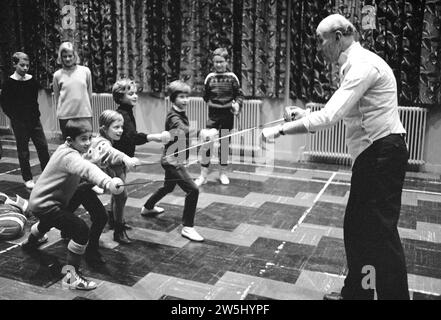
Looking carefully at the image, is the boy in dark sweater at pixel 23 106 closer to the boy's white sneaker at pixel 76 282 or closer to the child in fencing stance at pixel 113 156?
the child in fencing stance at pixel 113 156

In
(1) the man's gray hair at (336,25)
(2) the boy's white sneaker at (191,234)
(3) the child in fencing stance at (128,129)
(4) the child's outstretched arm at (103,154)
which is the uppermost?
(1) the man's gray hair at (336,25)

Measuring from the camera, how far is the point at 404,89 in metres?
5.58

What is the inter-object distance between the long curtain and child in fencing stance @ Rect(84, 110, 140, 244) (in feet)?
10.7

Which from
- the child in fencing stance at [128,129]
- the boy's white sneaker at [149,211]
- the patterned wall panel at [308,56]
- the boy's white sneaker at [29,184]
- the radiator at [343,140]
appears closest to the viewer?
Answer: the child in fencing stance at [128,129]

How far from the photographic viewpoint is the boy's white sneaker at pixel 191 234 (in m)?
3.57

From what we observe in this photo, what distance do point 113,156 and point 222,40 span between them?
11.7 feet

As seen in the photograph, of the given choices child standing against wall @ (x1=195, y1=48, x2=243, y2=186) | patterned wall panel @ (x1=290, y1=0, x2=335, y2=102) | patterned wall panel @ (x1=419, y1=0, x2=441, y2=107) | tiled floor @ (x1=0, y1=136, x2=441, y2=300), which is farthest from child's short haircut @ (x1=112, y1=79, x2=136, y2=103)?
patterned wall panel @ (x1=419, y1=0, x2=441, y2=107)

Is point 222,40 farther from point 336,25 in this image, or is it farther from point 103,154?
point 336,25

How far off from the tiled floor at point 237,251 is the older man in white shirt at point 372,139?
56 cm

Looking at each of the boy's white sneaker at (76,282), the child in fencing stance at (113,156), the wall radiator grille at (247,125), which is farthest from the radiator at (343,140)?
the boy's white sneaker at (76,282)

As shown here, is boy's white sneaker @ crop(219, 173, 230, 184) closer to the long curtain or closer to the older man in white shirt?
the long curtain

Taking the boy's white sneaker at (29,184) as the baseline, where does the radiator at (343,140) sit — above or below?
above

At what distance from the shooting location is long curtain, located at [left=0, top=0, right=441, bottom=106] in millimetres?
5492
